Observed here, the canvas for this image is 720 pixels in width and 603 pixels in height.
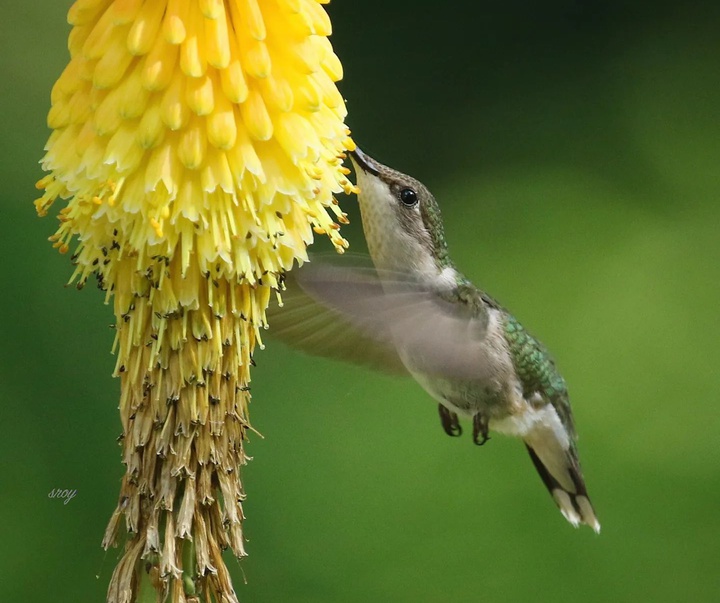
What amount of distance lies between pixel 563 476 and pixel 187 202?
1732mm

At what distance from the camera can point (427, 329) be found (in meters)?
2.09

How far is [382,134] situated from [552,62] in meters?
0.76

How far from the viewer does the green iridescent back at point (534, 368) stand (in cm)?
256

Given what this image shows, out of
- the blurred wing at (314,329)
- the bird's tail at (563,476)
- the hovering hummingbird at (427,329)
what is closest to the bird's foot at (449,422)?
the hovering hummingbird at (427,329)

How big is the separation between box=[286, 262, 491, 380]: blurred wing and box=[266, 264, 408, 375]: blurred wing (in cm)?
1

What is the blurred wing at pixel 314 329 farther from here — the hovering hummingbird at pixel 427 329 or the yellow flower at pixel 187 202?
the yellow flower at pixel 187 202

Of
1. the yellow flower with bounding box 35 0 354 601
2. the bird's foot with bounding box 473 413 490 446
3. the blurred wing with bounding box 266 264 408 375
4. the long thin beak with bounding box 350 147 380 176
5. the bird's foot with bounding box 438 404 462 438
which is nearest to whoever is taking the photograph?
the yellow flower with bounding box 35 0 354 601

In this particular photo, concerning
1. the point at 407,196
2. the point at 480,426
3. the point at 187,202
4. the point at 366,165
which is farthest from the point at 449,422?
the point at 187,202

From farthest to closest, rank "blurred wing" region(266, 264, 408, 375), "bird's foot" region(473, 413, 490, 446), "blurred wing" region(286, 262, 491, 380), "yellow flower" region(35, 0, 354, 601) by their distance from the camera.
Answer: "bird's foot" region(473, 413, 490, 446), "blurred wing" region(266, 264, 408, 375), "blurred wing" region(286, 262, 491, 380), "yellow flower" region(35, 0, 354, 601)

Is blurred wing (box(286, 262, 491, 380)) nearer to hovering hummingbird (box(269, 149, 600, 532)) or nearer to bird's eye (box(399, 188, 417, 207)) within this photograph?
hovering hummingbird (box(269, 149, 600, 532))

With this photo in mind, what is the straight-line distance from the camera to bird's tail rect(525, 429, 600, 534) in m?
2.79

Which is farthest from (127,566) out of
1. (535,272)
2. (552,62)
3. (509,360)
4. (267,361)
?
(552,62)

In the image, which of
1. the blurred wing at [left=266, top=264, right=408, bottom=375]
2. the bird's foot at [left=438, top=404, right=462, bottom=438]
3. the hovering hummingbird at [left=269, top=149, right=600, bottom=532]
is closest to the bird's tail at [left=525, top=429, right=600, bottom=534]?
the hovering hummingbird at [left=269, top=149, right=600, bottom=532]

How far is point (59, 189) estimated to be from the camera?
5.28 feet
